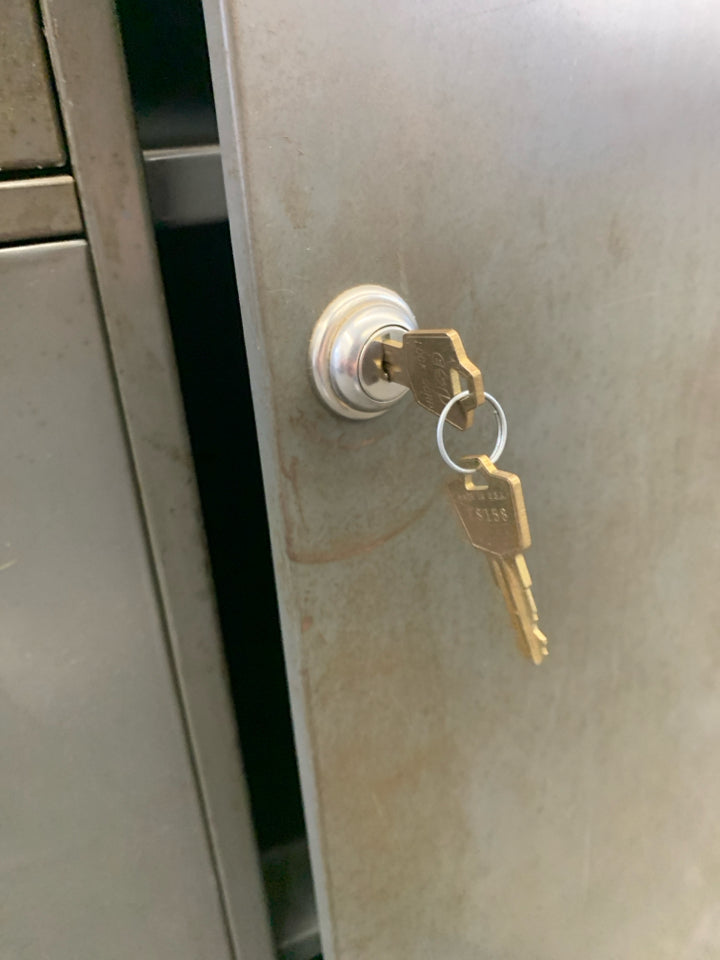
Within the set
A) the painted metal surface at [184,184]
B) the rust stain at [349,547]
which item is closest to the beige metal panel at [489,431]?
the rust stain at [349,547]

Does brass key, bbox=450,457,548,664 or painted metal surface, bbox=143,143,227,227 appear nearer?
brass key, bbox=450,457,548,664

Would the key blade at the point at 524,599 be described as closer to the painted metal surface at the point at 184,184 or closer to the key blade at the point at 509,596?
the key blade at the point at 509,596

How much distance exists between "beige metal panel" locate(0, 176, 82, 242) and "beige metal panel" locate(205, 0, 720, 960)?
0.08 meters

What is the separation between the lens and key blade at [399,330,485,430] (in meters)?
0.25

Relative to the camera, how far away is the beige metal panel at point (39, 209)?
28 centimetres

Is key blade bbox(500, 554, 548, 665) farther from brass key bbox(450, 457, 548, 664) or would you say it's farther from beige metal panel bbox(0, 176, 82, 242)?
beige metal panel bbox(0, 176, 82, 242)

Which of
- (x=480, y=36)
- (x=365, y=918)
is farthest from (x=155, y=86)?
(x=365, y=918)

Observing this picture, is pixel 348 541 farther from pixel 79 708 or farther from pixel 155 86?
pixel 155 86

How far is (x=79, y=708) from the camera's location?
366mm

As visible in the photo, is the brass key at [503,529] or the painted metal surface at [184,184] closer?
the brass key at [503,529]

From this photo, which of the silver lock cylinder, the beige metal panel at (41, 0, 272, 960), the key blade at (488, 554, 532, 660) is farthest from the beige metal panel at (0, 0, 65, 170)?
the key blade at (488, 554, 532, 660)

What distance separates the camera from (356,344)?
0.30 m

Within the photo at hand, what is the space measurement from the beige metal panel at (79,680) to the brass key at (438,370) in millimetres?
161

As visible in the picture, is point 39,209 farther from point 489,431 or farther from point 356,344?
point 489,431
